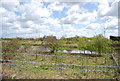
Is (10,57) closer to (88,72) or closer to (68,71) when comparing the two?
(68,71)

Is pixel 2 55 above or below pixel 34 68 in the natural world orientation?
above

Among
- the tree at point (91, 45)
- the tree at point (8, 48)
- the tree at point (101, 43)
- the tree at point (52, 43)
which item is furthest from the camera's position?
the tree at point (52, 43)

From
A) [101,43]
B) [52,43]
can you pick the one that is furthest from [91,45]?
[52,43]

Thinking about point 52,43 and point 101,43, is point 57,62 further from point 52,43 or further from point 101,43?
point 101,43

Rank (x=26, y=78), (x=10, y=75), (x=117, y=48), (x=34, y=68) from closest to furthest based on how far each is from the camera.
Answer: (x=26, y=78) → (x=10, y=75) → (x=34, y=68) → (x=117, y=48)

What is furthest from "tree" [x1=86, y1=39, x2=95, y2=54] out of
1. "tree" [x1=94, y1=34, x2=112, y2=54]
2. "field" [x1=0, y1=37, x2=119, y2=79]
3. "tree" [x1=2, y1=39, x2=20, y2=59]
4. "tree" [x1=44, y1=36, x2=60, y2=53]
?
"tree" [x1=2, y1=39, x2=20, y2=59]

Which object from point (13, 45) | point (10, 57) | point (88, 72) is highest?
point (13, 45)

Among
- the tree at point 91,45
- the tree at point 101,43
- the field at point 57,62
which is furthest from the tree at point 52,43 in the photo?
the tree at point 101,43

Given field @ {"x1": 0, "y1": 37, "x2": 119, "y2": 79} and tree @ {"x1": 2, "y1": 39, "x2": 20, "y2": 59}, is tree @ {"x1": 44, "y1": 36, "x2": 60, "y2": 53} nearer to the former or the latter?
field @ {"x1": 0, "y1": 37, "x2": 119, "y2": 79}

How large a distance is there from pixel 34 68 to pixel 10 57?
2046 millimetres

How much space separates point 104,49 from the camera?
6871mm

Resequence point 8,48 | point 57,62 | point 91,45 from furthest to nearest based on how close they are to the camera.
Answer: point 91,45, point 8,48, point 57,62

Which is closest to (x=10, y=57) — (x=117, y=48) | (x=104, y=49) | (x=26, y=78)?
(x=26, y=78)

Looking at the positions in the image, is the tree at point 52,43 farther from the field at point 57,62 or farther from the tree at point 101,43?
the tree at point 101,43
